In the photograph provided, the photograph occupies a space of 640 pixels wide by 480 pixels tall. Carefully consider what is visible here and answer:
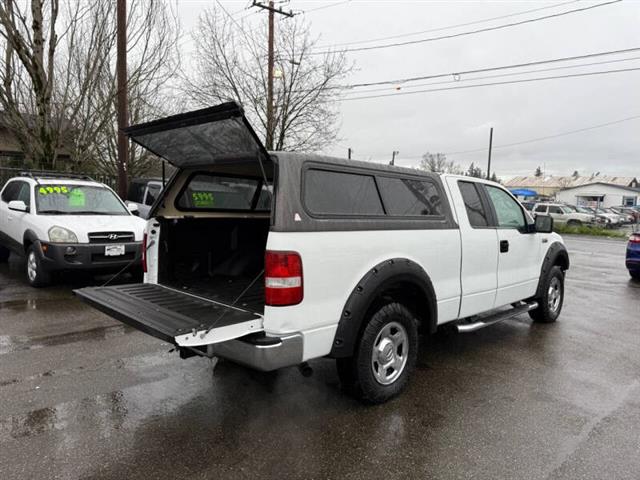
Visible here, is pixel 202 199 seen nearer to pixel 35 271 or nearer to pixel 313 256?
pixel 313 256

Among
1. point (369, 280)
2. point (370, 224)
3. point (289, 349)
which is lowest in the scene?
point (289, 349)

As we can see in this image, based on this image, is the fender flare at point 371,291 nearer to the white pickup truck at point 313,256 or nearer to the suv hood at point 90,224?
the white pickup truck at point 313,256

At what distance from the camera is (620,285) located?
9.63 m

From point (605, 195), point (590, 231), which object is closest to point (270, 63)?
point (590, 231)

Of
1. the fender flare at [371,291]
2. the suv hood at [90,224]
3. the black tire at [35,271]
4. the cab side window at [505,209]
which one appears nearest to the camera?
the fender flare at [371,291]

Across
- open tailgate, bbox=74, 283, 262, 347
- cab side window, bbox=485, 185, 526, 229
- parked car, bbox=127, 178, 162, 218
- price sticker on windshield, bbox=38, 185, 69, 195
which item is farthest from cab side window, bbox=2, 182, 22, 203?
cab side window, bbox=485, 185, 526, 229

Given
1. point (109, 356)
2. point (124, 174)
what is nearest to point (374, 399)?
point (109, 356)

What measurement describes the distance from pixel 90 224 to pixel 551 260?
6631mm

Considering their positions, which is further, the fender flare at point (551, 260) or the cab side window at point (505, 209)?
the fender flare at point (551, 260)

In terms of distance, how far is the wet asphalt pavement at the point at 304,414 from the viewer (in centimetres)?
282

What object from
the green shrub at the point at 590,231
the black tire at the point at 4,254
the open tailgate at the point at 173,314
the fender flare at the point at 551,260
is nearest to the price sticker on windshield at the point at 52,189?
the black tire at the point at 4,254

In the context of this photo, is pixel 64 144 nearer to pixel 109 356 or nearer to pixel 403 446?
pixel 109 356

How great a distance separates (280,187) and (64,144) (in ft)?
40.5

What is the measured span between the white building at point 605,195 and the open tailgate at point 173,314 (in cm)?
7020
